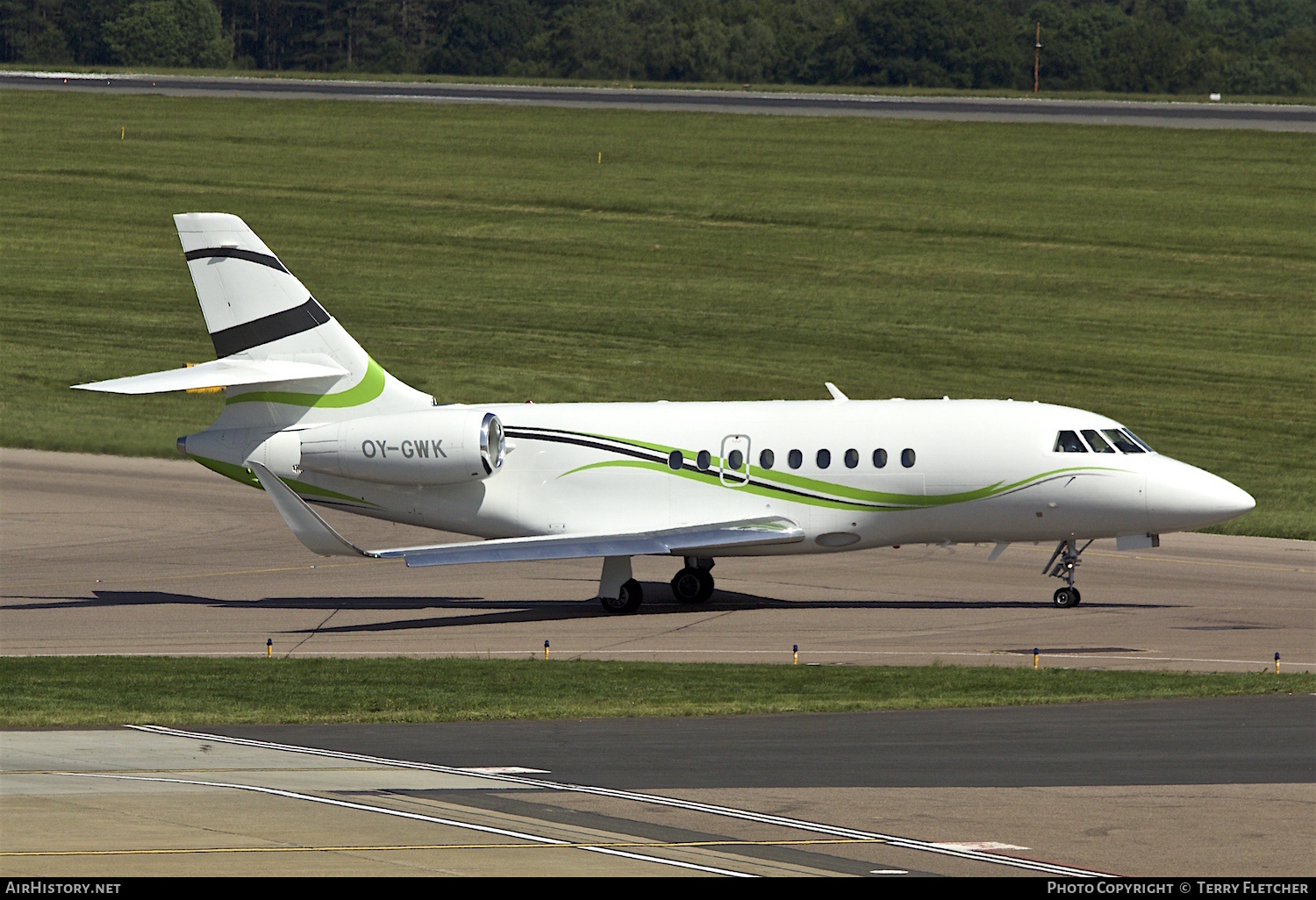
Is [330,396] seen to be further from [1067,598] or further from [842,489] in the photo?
[1067,598]

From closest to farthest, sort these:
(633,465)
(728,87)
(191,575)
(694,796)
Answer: (694,796)
(633,465)
(191,575)
(728,87)

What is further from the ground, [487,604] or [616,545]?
[616,545]

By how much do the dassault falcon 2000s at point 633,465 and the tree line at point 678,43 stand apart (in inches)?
3500

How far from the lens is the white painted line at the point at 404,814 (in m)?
14.5

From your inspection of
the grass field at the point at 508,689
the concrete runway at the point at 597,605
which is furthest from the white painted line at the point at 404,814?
the concrete runway at the point at 597,605

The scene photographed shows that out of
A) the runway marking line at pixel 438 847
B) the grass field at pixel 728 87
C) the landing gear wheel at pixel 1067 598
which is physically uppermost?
the grass field at pixel 728 87

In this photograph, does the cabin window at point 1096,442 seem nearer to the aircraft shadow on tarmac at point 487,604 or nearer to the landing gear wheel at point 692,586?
the aircraft shadow on tarmac at point 487,604

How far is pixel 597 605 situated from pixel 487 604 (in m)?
2.07

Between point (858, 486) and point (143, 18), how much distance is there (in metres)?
103

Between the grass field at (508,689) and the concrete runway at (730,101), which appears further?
the concrete runway at (730,101)

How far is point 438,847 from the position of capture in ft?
48.8

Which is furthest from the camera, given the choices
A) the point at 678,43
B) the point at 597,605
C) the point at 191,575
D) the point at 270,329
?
the point at 678,43

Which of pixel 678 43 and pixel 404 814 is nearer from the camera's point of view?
pixel 404 814

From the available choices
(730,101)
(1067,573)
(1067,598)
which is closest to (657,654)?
(1067,598)
